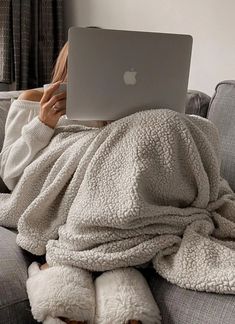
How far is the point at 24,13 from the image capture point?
8.02 ft

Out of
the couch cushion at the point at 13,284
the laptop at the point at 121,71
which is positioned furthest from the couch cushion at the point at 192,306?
the laptop at the point at 121,71

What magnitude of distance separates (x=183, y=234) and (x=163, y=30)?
4.05 feet

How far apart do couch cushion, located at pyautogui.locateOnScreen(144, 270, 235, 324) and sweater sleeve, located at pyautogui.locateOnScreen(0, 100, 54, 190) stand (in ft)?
1.84

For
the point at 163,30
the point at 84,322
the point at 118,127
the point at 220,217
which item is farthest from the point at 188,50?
the point at 163,30

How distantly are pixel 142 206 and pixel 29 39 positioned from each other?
177 cm

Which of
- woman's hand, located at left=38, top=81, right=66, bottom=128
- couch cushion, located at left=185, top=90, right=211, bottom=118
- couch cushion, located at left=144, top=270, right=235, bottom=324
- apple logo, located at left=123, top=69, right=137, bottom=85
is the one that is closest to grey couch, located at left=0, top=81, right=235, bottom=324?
couch cushion, located at left=144, top=270, right=235, bottom=324

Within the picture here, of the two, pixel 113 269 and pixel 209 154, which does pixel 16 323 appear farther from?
pixel 209 154

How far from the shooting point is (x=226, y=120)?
1487 mm

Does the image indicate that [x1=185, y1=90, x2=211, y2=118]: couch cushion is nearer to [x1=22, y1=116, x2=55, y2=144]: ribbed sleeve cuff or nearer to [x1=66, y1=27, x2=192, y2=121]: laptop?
[x1=66, y1=27, x2=192, y2=121]: laptop

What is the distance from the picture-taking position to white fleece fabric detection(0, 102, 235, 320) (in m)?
0.99

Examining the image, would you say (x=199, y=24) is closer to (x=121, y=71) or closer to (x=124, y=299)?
(x=121, y=71)

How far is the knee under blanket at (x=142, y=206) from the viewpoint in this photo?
3.24 feet

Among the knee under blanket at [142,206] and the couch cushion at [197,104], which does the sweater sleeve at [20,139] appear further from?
the couch cushion at [197,104]

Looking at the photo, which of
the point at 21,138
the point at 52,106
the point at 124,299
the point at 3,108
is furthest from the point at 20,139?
the point at 124,299
